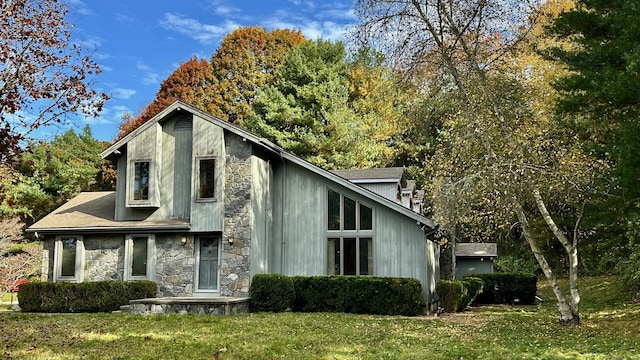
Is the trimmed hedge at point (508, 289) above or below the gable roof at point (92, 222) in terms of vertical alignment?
below

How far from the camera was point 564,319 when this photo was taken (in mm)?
13547

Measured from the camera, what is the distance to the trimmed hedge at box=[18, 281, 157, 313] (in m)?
17.0

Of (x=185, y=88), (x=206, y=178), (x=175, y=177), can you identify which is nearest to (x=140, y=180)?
(x=175, y=177)

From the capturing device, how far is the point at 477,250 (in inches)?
1220

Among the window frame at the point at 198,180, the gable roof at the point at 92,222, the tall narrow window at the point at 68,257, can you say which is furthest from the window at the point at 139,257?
the window frame at the point at 198,180

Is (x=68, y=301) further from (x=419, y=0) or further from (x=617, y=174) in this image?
(x=617, y=174)

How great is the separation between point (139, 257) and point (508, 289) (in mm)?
15444

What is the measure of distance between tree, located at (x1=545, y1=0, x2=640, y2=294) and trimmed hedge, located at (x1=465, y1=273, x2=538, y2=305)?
9159 mm

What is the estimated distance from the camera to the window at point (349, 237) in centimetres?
1794

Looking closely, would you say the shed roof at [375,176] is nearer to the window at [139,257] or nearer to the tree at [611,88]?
the tree at [611,88]

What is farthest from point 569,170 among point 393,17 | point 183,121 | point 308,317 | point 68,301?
point 68,301

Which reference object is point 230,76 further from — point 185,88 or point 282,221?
point 282,221

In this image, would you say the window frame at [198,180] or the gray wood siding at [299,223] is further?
the gray wood siding at [299,223]

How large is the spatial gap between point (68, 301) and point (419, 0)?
13.4 metres
